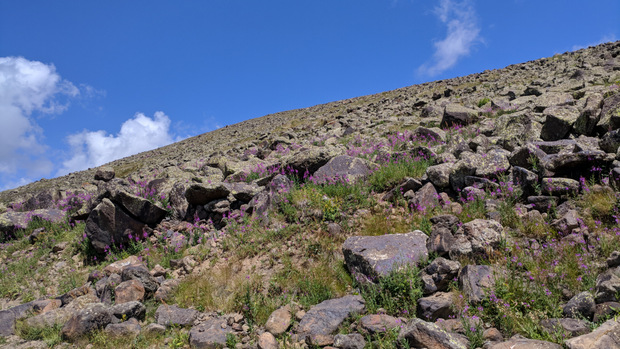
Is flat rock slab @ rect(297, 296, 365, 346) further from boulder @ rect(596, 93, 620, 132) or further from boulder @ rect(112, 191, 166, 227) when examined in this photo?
boulder @ rect(596, 93, 620, 132)

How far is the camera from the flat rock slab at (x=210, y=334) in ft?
16.0

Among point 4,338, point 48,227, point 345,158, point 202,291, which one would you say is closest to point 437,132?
point 345,158

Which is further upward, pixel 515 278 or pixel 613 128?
pixel 613 128

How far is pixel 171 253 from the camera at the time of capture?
8469mm

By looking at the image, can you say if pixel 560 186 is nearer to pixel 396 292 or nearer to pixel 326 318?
pixel 396 292

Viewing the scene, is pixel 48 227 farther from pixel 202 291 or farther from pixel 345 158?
pixel 345 158

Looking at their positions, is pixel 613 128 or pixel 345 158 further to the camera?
pixel 345 158

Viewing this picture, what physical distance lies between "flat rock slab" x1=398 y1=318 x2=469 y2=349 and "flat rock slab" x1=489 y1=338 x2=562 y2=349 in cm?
40

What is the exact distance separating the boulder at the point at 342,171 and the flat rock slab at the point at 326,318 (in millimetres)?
3899

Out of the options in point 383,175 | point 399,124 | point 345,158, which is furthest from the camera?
point 399,124

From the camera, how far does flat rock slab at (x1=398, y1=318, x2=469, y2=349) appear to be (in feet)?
12.2

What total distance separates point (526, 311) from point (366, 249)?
96.5 inches

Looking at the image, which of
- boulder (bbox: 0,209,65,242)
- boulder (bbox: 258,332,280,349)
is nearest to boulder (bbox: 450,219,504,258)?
boulder (bbox: 258,332,280,349)

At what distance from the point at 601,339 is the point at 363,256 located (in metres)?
3.14
